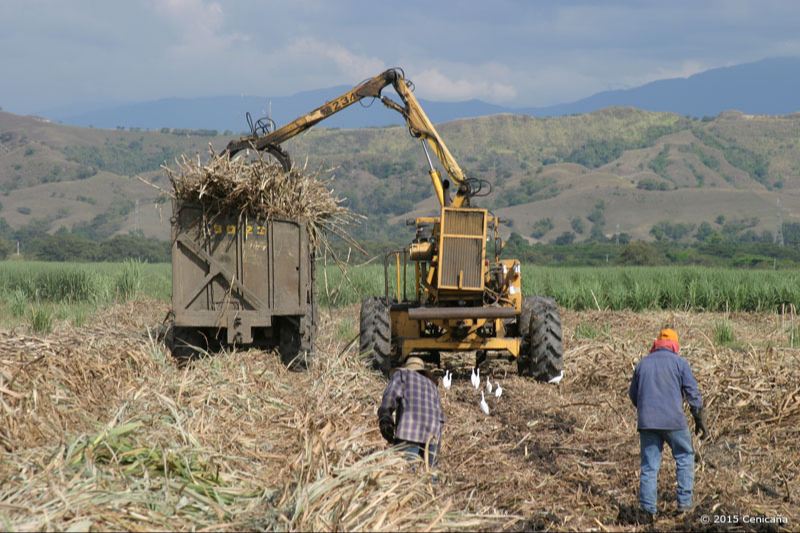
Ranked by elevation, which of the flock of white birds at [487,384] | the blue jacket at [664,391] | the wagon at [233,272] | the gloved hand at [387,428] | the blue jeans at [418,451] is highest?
the wagon at [233,272]

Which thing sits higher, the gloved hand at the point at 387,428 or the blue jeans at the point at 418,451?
the gloved hand at the point at 387,428

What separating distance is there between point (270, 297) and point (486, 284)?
3.10 m

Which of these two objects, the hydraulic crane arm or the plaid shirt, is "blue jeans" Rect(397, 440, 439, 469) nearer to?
the plaid shirt

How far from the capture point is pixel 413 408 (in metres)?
6.51

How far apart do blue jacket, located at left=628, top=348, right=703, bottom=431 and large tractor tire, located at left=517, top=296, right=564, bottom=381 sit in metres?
4.50

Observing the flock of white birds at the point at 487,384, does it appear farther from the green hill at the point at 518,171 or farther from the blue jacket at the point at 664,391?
the green hill at the point at 518,171

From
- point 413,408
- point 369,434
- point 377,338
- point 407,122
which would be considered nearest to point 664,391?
point 413,408

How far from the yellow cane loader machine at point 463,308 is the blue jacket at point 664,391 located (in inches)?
169

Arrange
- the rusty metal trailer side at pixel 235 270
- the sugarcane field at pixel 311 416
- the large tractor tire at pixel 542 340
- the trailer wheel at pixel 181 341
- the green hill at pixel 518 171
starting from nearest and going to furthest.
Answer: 1. the sugarcane field at pixel 311 416
2. the rusty metal trailer side at pixel 235 270
3. the trailer wheel at pixel 181 341
4. the large tractor tire at pixel 542 340
5. the green hill at pixel 518 171

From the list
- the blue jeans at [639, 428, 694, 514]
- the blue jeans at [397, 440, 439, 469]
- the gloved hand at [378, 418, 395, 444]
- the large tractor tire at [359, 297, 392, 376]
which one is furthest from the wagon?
the blue jeans at [639, 428, 694, 514]

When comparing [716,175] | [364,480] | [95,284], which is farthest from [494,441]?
[716,175]

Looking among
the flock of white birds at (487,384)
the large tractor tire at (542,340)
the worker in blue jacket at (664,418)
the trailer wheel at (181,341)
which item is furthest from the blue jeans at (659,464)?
the trailer wheel at (181,341)

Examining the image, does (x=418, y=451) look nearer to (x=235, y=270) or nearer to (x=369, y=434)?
(x=369, y=434)

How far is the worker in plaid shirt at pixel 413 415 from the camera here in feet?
21.1
